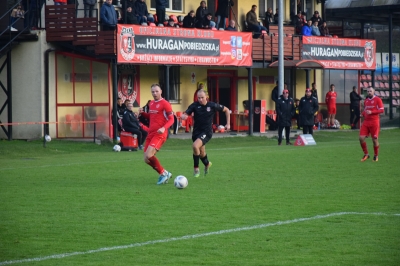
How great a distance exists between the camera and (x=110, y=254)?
8.88 m

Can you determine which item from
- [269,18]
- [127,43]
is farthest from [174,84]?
[127,43]

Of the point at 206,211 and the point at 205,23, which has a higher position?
the point at 205,23

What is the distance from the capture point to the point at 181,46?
3238 centimetres

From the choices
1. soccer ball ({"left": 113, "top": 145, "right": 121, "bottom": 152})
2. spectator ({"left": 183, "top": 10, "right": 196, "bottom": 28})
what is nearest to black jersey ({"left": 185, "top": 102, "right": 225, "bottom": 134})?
soccer ball ({"left": 113, "top": 145, "right": 121, "bottom": 152})

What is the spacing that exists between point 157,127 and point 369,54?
27942 mm

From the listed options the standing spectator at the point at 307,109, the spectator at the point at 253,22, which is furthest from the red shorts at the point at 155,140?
the spectator at the point at 253,22

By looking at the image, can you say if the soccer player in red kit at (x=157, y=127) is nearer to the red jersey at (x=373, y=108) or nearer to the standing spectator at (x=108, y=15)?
the red jersey at (x=373, y=108)

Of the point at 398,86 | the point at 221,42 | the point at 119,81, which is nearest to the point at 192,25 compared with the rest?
the point at 221,42

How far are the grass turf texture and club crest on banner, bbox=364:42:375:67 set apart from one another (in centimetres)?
2000

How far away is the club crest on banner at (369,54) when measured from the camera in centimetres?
4211

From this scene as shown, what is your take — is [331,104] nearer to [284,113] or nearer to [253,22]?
[253,22]

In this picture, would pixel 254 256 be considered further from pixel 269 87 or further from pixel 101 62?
pixel 269 87

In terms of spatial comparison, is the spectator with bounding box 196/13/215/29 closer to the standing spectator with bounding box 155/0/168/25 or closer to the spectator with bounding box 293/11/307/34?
the standing spectator with bounding box 155/0/168/25

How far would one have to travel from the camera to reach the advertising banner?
38.5 m
